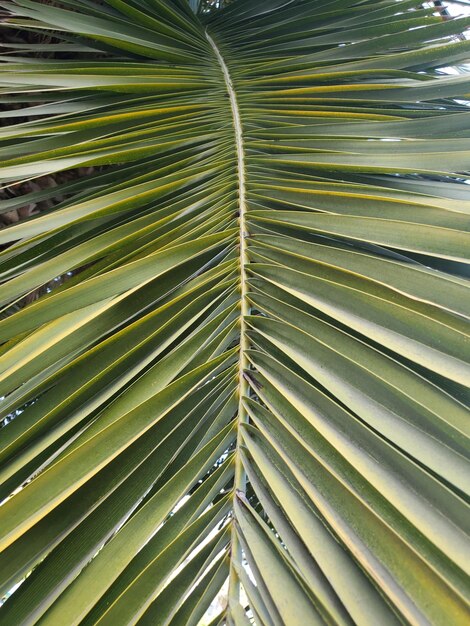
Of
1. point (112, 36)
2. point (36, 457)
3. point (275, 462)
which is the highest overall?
point (112, 36)

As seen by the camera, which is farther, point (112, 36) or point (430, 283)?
point (112, 36)

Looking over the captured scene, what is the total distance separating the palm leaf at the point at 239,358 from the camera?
0.36m

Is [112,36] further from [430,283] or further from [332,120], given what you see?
[430,283]

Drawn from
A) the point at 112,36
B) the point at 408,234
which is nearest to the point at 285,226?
the point at 408,234

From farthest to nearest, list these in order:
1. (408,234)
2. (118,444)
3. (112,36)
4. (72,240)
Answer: (112,36), (72,240), (408,234), (118,444)

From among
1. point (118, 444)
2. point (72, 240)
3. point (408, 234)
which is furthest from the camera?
point (72, 240)

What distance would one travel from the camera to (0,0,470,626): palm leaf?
361mm

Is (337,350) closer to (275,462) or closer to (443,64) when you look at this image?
(275,462)

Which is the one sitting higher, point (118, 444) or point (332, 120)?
point (332, 120)

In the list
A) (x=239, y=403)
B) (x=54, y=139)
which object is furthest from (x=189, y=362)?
(x=54, y=139)

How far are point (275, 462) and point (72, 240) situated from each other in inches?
14.5

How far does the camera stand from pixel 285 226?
61 cm

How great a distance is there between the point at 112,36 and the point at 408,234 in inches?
20.9

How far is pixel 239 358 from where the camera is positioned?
503 mm
